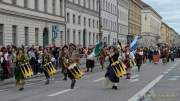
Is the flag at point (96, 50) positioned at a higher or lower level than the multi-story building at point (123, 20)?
lower

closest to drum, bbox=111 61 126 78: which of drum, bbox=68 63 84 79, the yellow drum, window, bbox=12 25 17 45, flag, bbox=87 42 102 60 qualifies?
the yellow drum

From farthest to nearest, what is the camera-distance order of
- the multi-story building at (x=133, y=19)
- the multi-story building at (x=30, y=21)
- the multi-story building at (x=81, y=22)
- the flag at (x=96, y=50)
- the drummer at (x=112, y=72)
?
the multi-story building at (x=133, y=19)
the multi-story building at (x=81, y=22)
the multi-story building at (x=30, y=21)
the flag at (x=96, y=50)
the drummer at (x=112, y=72)

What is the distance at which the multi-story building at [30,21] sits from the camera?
44281 millimetres

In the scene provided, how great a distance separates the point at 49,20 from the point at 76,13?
12731 mm

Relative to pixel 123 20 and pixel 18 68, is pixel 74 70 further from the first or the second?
pixel 123 20

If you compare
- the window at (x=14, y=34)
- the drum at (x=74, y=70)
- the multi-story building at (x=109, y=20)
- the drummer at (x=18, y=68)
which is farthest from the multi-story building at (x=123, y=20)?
the drum at (x=74, y=70)

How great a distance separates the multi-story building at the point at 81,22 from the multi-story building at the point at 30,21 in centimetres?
366

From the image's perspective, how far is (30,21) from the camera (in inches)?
1998

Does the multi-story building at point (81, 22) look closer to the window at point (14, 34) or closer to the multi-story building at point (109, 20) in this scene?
the multi-story building at point (109, 20)

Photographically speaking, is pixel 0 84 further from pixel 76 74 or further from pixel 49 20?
pixel 49 20

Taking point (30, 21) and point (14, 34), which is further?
point (30, 21)

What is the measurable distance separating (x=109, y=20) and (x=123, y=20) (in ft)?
68.3

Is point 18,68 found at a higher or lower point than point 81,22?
lower

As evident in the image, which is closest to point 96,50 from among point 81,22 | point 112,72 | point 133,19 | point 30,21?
point 112,72
